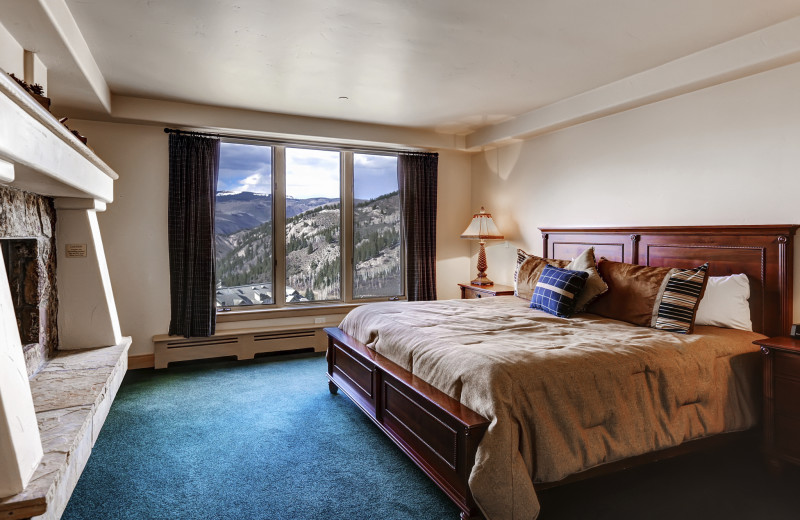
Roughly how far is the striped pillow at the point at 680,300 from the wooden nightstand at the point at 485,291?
180 cm

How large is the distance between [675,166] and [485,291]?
6.75 ft

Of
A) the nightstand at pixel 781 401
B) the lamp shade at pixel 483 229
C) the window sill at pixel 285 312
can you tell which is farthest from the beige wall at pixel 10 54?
the nightstand at pixel 781 401

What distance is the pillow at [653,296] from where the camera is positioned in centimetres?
278

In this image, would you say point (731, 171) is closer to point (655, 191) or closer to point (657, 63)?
point (655, 191)

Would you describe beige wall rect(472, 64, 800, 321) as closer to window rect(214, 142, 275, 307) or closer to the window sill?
the window sill

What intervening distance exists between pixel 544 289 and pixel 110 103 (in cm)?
385

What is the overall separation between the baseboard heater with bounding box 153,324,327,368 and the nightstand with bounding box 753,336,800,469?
378 centimetres

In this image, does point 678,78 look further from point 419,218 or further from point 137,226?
point 137,226

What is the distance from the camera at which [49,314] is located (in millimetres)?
2779

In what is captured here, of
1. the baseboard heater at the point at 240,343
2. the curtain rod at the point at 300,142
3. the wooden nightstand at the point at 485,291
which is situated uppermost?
the curtain rod at the point at 300,142

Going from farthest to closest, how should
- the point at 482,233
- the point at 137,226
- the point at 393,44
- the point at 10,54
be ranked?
the point at 482,233 → the point at 137,226 → the point at 393,44 → the point at 10,54

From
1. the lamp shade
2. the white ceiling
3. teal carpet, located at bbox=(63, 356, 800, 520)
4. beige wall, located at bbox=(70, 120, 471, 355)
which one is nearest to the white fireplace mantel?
the white ceiling

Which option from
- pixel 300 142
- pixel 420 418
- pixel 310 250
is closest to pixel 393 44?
pixel 420 418

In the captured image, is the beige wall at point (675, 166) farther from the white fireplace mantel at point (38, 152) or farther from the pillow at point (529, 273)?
the white fireplace mantel at point (38, 152)
